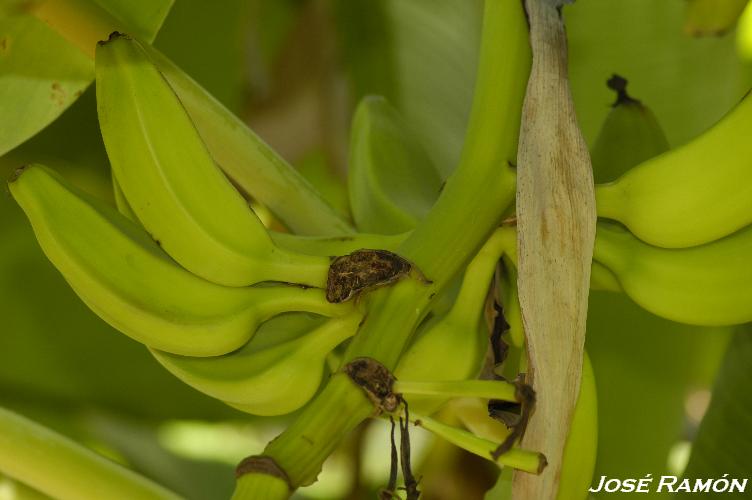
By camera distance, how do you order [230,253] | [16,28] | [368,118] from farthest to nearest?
1. [368,118]
2. [16,28]
3. [230,253]

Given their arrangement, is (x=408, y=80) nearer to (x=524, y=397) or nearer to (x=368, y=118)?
(x=368, y=118)

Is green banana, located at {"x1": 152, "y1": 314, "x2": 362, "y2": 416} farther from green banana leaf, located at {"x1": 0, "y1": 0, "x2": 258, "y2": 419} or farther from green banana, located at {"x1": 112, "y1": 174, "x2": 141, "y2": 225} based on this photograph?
green banana leaf, located at {"x1": 0, "y1": 0, "x2": 258, "y2": 419}

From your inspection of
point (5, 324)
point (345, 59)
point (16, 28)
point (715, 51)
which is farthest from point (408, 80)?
point (5, 324)

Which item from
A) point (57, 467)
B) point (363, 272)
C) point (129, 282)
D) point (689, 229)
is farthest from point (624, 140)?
point (57, 467)

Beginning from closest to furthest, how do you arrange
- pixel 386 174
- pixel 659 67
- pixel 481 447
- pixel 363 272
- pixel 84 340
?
pixel 481 447 < pixel 363 272 < pixel 386 174 < pixel 659 67 < pixel 84 340

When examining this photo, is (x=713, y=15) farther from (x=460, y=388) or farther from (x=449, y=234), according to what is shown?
(x=460, y=388)
